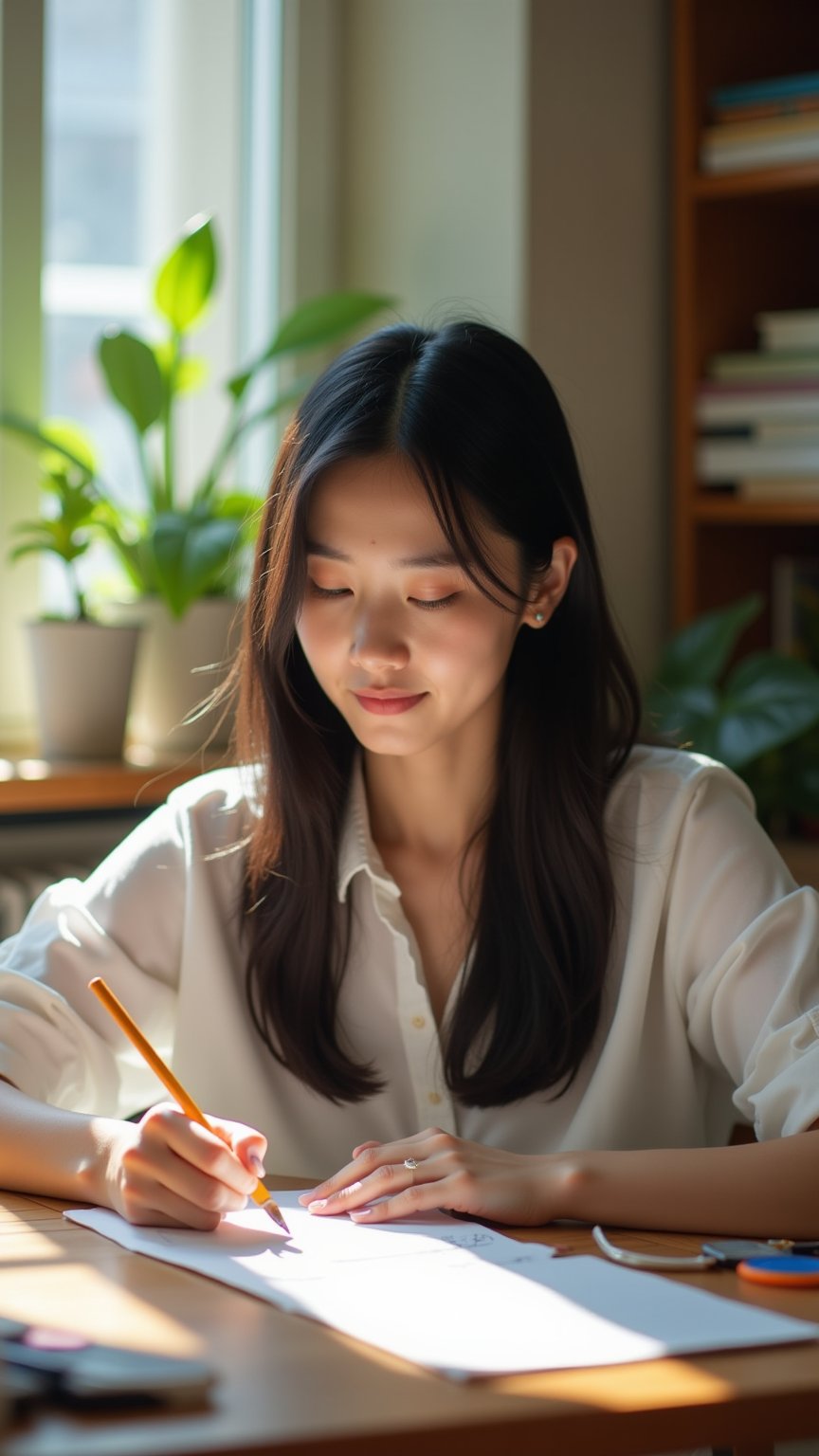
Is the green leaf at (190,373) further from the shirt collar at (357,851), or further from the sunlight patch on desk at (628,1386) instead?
the sunlight patch on desk at (628,1386)

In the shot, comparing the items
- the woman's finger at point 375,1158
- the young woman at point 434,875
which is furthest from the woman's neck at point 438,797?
the woman's finger at point 375,1158

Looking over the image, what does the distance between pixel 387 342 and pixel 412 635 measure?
277mm

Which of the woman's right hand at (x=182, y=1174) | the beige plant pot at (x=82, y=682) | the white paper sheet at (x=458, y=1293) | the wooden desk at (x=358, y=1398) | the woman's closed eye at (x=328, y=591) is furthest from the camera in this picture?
the beige plant pot at (x=82, y=682)

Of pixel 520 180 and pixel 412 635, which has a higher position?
pixel 520 180

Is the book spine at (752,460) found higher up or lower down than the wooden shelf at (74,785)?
higher up

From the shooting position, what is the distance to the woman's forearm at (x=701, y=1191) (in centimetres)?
126

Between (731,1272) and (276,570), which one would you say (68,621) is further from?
(731,1272)

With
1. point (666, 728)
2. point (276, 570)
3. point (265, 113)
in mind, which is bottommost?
point (666, 728)

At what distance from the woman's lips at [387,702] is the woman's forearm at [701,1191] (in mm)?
414

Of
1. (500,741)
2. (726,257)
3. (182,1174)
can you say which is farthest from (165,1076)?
(726,257)

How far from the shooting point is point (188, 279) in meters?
2.58

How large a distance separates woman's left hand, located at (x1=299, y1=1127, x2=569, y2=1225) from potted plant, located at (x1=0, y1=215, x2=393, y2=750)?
1286 mm

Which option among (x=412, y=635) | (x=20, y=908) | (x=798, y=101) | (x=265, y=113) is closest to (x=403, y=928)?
(x=412, y=635)

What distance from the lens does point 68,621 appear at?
243cm
